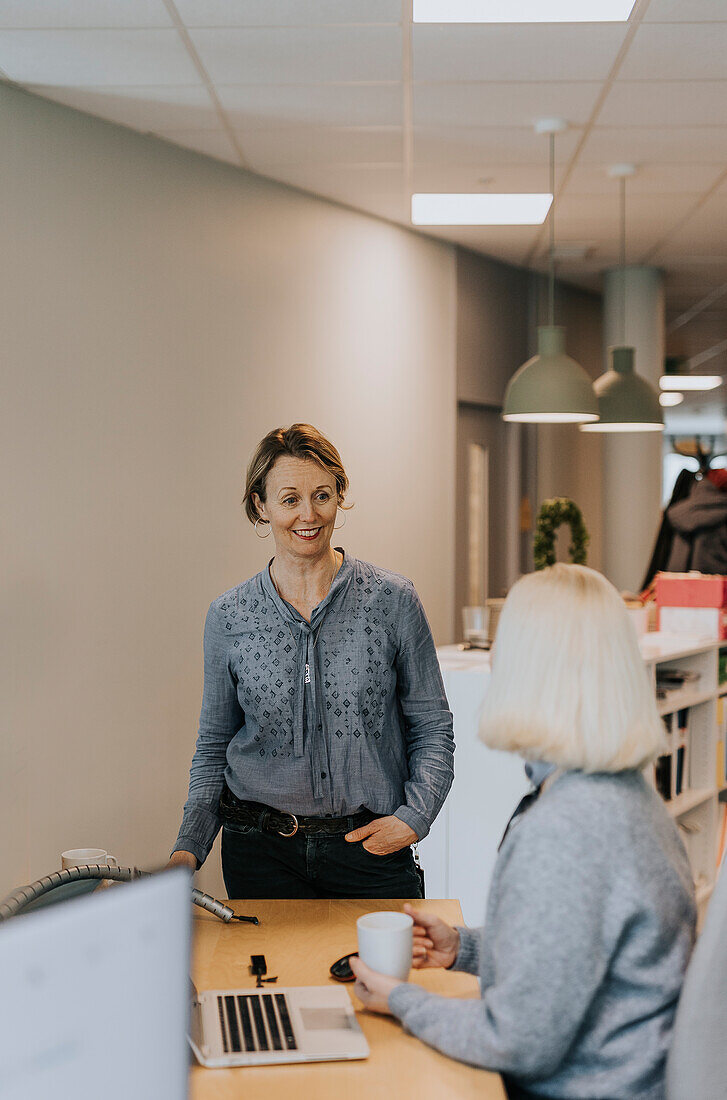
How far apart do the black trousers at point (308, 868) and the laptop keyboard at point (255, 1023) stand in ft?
1.70

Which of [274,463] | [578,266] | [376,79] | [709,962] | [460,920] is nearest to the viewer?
[709,962]

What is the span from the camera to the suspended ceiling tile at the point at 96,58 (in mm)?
3170

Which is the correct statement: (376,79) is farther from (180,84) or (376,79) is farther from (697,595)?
(697,595)

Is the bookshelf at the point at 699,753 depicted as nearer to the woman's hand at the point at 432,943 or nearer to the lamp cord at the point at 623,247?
the lamp cord at the point at 623,247

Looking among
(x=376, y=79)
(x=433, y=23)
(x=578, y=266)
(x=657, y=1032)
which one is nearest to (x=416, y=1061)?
(x=657, y=1032)

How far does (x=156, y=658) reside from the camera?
160 inches

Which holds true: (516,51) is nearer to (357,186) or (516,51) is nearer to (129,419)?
(357,186)

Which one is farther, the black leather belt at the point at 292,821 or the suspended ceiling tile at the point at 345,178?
the suspended ceiling tile at the point at 345,178

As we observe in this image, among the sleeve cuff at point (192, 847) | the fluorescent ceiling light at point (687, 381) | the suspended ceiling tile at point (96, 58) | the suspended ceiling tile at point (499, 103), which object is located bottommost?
the sleeve cuff at point (192, 847)

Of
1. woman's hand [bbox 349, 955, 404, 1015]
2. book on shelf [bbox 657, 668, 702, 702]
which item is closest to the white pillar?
book on shelf [bbox 657, 668, 702, 702]

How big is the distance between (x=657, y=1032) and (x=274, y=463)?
50.9 inches

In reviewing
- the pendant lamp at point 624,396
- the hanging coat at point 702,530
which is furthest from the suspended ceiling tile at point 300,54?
the hanging coat at point 702,530

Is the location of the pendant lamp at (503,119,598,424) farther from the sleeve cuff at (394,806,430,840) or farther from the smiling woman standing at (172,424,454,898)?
the sleeve cuff at (394,806,430,840)

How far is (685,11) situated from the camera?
3.02 m
